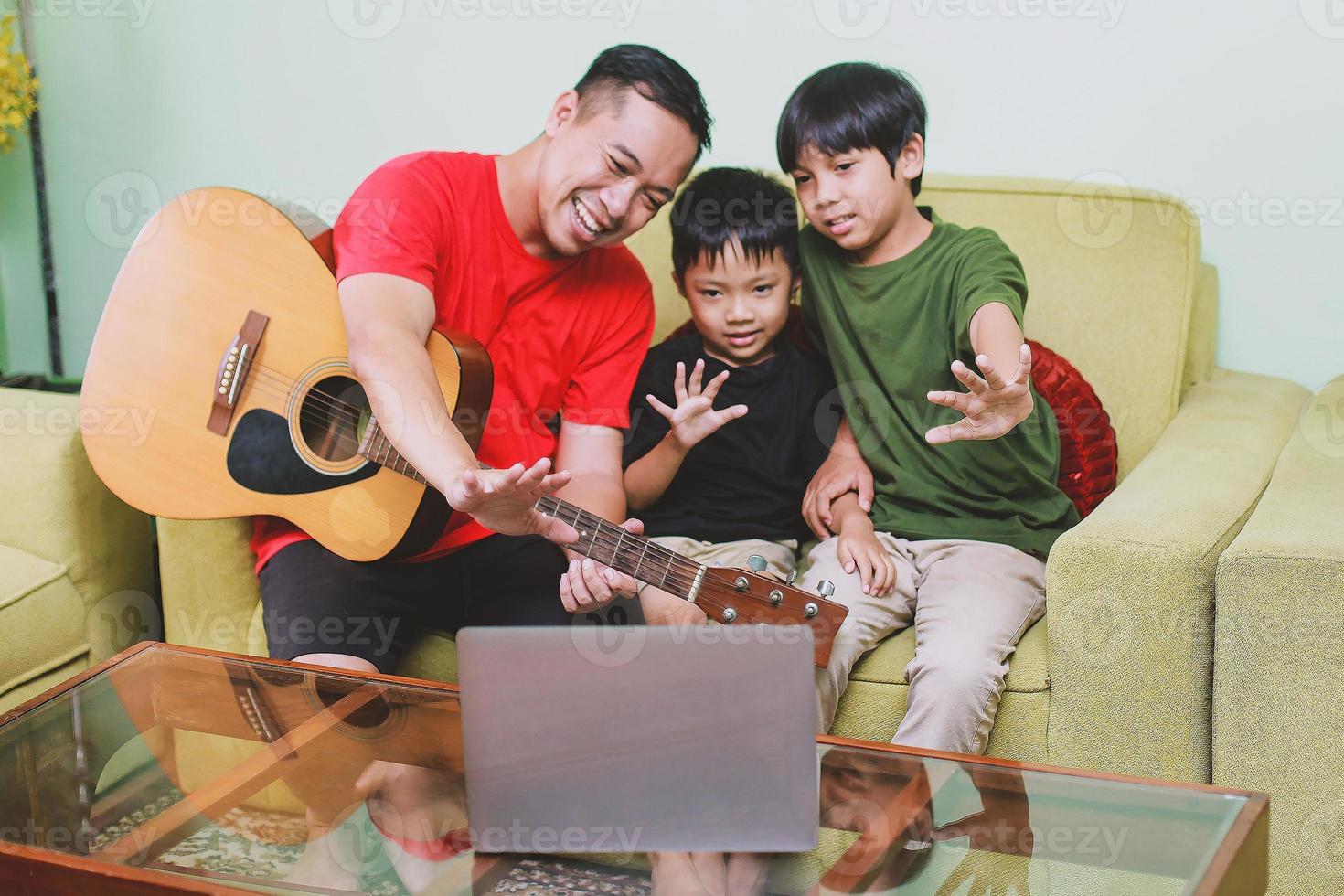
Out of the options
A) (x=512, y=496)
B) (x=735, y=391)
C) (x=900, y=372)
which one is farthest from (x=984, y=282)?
(x=512, y=496)

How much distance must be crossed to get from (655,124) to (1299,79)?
3.59 ft

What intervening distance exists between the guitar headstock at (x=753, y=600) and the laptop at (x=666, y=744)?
319 mm

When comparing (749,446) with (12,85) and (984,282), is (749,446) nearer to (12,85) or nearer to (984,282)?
(984,282)

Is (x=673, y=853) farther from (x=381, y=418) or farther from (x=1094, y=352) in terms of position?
(x=1094, y=352)

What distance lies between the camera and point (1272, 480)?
1.56 meters

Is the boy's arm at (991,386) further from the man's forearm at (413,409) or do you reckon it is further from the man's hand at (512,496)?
the man's forearm at (413,409)

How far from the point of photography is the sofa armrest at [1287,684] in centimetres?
127

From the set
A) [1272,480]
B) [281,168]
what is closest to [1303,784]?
[1272,480]

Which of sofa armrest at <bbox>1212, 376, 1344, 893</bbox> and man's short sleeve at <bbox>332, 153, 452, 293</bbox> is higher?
man's short sleeve at <bbox>332, 153, 452, 293</bbox>

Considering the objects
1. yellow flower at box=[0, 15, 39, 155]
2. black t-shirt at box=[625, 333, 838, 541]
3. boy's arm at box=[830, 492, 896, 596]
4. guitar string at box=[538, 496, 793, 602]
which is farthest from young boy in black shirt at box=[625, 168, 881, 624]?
yellow flower at box=[0, 15, 39, 155]

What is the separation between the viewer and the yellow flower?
232 cm

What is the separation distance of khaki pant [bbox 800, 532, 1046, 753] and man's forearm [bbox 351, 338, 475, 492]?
1.66ft

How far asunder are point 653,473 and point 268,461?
0.52m

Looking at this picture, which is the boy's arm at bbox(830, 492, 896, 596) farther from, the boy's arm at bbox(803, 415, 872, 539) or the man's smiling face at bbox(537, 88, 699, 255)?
the man's smiling face at bbox(537, 88, 699, 255)
